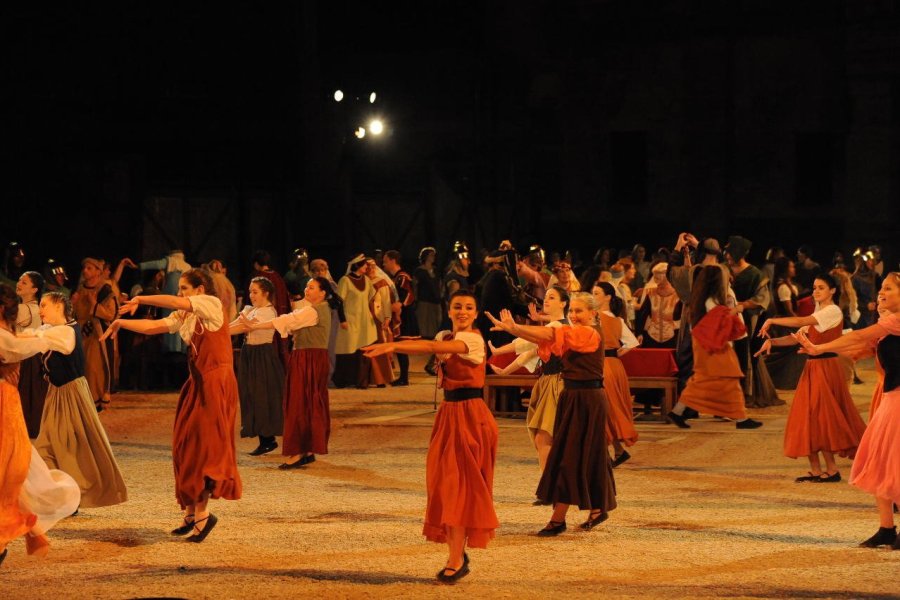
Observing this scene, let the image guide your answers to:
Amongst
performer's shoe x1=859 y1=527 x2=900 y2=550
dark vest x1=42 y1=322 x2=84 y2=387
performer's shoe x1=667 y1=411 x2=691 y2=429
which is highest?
dark vest x1=42 y1=322 x2=84 y2=387

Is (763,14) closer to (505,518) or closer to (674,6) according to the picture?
(674,6)

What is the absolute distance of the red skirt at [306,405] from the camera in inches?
501

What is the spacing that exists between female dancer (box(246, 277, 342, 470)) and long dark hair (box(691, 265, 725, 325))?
4.21 m

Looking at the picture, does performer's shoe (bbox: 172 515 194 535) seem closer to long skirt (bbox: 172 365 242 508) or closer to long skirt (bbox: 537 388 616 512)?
long skirt (bbox: 172 365 242 508)

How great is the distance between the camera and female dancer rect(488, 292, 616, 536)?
9.45 metres

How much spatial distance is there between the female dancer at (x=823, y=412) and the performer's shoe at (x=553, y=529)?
2797 mm

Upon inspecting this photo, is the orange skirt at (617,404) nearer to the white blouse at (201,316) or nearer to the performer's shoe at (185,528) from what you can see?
the white blouse at (201,316)

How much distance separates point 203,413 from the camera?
948 cm

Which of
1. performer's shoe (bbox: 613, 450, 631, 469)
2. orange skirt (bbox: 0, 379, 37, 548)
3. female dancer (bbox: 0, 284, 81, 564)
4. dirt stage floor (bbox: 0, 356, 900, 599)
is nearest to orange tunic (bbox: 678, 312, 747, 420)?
dirt stage floor (bbox: 0, 356, 900, 599)

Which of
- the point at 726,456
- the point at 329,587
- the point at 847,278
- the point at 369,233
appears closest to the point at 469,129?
the point at 369,233

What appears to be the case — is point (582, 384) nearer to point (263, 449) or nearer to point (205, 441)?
point (205, 441)

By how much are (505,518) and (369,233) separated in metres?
21.5

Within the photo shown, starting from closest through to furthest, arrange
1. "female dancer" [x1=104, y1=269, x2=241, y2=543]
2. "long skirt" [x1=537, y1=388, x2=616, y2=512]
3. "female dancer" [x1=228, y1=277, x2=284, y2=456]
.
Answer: "female dancer" [x1=104, y1=269, x2=241, y2=543] → "long skirt" [x1=537, y1=388, x2=616, y2=512] → "female dancer" [x1=228, y1=277, x2=284, y2=456]

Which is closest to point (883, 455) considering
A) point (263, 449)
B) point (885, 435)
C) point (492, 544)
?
point (885, 435)
